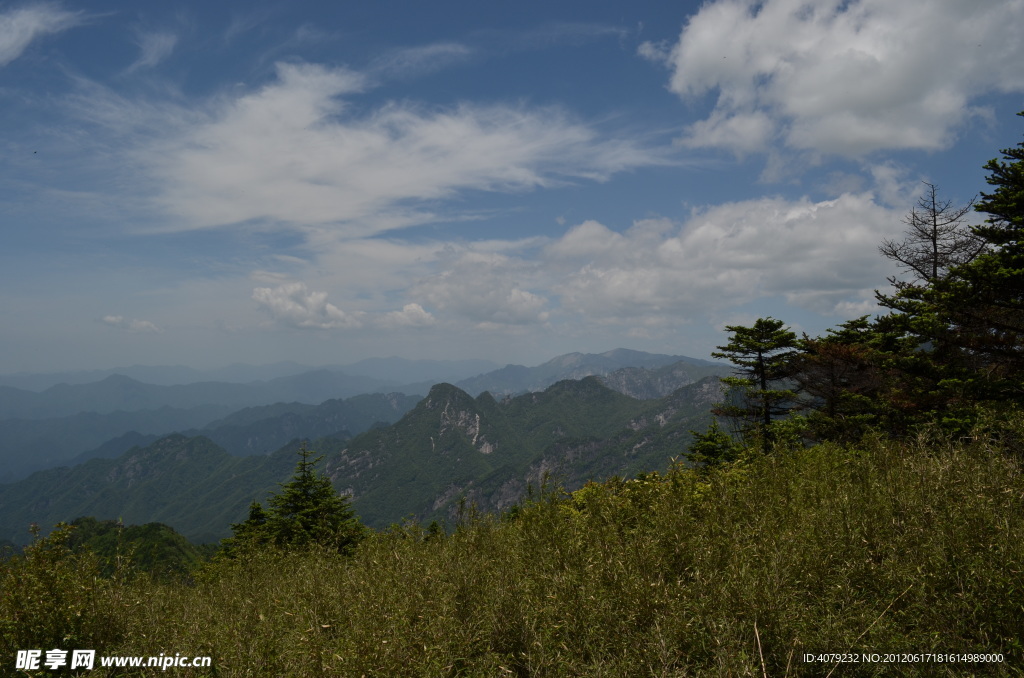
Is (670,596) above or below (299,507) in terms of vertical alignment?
above

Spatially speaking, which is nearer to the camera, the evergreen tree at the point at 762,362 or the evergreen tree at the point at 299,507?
the evergreen tree at the point at 762,362

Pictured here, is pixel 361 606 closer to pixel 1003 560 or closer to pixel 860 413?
pixel 1003 560

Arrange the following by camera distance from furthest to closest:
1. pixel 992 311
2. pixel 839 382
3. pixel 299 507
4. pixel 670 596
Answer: pixel 299 507 < pixel 839 382 < pixel 992 311 < pixel 670 596

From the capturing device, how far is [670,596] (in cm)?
410

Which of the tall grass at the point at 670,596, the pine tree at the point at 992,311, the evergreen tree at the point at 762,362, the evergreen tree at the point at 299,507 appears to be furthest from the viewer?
the evergreen tree at the point at 299,507

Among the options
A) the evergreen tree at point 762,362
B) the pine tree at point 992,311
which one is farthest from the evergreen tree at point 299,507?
the pine tree at point 992,311

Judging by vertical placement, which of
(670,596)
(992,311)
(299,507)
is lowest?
(299,507)

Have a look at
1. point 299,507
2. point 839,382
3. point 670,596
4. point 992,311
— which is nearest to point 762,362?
point 839,382

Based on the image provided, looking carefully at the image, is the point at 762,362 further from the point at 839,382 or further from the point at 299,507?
the point at 299,507

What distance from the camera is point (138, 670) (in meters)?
4.89

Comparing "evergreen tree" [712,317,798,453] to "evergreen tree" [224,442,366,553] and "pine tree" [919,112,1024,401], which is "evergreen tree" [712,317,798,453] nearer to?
"pine tree" [919,112,1024,401]

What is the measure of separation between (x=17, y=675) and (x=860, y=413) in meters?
30.7

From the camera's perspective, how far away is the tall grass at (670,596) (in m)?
3.45

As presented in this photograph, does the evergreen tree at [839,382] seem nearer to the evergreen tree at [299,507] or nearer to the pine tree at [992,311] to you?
the pine tree at [992,311]
